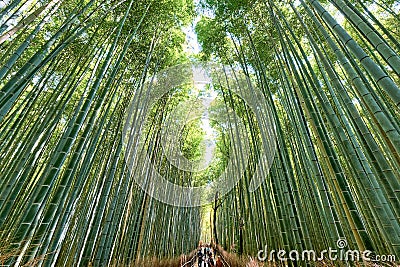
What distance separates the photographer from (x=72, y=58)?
413 centimetres

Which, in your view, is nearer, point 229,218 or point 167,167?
point 167,167

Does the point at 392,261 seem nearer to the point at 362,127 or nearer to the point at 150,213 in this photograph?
the point at 362,127

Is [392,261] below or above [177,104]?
below

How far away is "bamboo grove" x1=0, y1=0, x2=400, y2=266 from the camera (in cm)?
168

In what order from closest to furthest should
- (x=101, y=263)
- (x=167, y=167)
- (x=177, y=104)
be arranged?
1. (x=101, y=263)
2. (x=177, y=104)
3. (x=167, y=167)

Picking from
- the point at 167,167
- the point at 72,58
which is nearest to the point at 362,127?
the point at 72,58

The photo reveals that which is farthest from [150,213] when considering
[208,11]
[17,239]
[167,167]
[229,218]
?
[229,218]

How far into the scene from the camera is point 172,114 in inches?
254

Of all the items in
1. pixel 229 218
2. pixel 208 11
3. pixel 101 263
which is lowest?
pixel 101 263

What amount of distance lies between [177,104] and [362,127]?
5201 mm

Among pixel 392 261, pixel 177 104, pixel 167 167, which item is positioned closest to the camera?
pixel 392 261

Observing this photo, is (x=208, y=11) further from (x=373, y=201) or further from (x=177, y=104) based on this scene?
(x=373, y=201)

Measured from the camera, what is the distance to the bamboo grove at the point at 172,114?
168 centimetres

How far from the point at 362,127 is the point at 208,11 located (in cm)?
401
